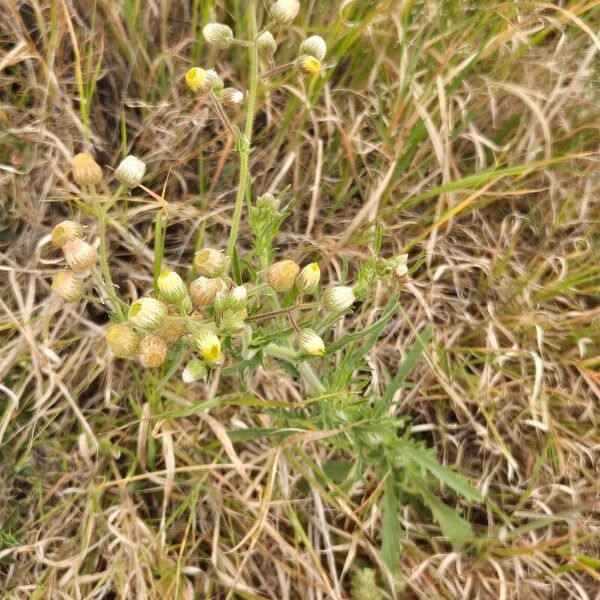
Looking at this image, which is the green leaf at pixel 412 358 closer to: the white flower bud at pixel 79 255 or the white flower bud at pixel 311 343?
the white flower bud at pixel 311 343

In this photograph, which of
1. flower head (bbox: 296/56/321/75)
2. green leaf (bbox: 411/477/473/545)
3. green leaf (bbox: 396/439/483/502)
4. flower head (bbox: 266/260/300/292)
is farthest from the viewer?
green leaf (bbox: 411/477/473/545)

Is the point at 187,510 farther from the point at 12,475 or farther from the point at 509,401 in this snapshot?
the point at 509,401

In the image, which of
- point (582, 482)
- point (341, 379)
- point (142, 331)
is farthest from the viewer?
point (582, 482)

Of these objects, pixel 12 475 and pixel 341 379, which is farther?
pixel 12 475

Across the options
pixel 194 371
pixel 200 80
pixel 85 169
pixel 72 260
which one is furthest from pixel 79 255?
pixel 200 80

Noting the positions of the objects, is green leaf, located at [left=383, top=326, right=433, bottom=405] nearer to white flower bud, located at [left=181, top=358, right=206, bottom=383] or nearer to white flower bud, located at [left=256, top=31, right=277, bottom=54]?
white flower bud, located at [left=181, top=358, right=206, bottom=383]

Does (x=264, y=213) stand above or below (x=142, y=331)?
above

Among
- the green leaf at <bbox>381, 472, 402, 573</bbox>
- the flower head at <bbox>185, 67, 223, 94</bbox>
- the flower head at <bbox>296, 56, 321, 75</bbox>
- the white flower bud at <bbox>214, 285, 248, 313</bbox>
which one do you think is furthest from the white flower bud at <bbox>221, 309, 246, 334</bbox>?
the green leaf at <bbox>381, 472, 402, 573</bbox>

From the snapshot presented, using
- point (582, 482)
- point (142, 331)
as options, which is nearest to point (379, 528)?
point (582, 482)
